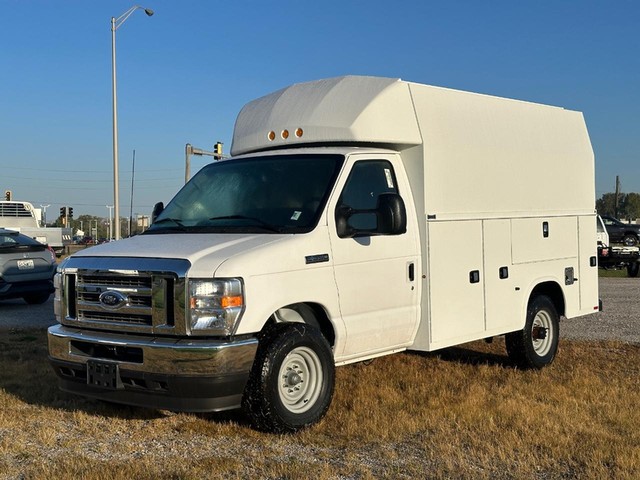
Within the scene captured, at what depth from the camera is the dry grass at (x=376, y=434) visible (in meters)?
4.70

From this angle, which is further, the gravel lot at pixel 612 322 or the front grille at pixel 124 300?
the gravel lot at pixel 612 322

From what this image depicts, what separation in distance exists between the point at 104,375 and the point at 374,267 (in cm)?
226

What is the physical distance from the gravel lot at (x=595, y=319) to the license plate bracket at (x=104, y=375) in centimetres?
682

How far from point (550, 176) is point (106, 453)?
5.60 m

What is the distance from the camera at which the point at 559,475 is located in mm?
4605

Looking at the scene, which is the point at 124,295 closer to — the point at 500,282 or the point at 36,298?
the point at 500,282

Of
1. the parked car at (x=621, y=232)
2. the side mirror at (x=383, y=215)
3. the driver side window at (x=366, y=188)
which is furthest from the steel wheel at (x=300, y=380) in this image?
the parked car at (x=621, y=232)

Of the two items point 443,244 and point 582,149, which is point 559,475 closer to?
point 443,244

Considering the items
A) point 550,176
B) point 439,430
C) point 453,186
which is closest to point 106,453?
point 439,430

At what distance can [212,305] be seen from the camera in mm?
4953

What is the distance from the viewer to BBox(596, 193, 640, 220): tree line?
120 metres

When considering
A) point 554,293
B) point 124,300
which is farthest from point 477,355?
point 124,300

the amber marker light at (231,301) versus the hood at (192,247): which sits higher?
the hood at (192,247)

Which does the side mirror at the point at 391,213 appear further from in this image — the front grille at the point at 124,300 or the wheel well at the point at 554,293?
the wheel well at the point at 554,293
